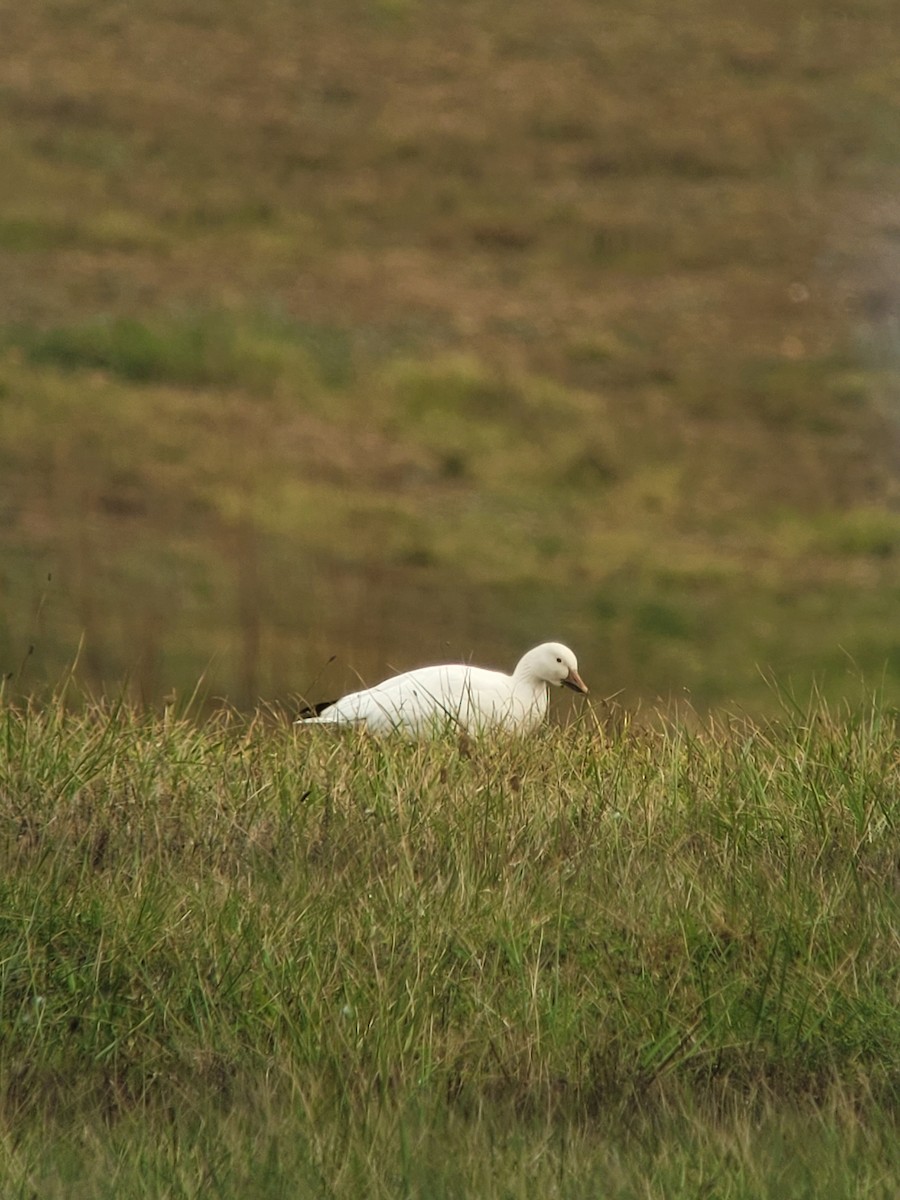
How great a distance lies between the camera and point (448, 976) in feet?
12.6

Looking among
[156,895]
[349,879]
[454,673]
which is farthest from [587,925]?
[454,673]

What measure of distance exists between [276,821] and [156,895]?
62cm

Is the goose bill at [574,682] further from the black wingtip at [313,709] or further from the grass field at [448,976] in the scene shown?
the grass field at [448,976]

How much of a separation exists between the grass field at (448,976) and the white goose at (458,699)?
0.55 metres

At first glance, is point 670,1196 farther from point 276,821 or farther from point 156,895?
point 276,821

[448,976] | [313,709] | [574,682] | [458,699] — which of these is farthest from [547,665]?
[448,976]

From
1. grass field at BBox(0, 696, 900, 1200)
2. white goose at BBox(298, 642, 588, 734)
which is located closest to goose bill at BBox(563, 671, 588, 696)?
white goose at BBox(298, 642, 588, 734)

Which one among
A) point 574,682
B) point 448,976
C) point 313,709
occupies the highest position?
point 313,709

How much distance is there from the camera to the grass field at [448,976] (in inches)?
129

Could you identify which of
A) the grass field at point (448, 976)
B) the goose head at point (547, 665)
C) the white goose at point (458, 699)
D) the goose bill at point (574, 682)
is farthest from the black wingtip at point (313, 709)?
the goose bill at point (574, 682)

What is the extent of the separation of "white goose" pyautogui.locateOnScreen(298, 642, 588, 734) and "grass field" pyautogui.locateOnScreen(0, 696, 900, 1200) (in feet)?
1.79

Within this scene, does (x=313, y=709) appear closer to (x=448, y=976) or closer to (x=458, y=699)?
(x=458, y=699)

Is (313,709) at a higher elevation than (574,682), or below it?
higher

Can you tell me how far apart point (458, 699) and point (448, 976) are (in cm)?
235
